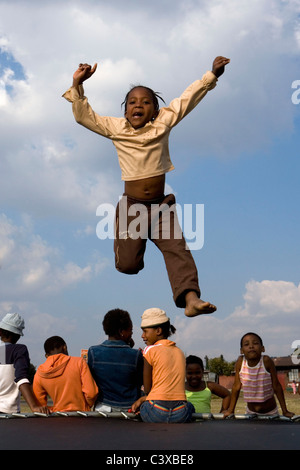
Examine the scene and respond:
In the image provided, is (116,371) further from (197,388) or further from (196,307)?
(197,388)

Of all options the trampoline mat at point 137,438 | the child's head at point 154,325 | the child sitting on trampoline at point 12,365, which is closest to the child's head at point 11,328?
the child sitting on trampoline at point 12,365

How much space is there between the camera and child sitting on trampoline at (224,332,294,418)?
4.77m

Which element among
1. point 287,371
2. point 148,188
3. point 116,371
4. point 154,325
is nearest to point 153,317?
point 154,325

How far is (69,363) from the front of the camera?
3973 mm

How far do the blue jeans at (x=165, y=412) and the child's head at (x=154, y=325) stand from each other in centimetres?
47

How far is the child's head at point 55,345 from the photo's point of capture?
13.6ft

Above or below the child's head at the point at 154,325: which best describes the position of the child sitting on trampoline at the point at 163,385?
below

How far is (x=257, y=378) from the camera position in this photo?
15.7ft

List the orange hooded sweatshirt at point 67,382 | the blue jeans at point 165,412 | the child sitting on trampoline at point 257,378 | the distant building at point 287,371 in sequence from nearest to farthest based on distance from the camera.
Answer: the blue jeans at point 165,412, the orange hooded sweatshirt at point 67,382, the child sitting on trampoline at point 257,378, the distant building at point 287,371

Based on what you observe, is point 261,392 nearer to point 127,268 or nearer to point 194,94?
point 127,268

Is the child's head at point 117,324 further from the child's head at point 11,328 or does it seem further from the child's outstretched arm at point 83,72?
the child's outstretched arm at point 83,72

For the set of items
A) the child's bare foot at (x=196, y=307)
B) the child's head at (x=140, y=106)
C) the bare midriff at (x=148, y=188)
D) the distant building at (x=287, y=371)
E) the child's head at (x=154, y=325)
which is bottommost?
the distant building at (x=287, y=371)

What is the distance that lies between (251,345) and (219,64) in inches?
97.4
